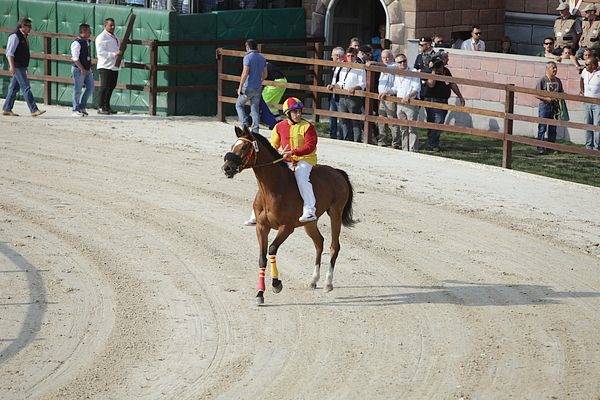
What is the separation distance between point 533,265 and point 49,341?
5.72 metres

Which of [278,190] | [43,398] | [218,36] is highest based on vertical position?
[218,36]

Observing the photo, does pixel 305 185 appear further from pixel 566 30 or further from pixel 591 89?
pixel 566 30

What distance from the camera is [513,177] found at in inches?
738

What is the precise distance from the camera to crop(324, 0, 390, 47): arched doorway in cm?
2797

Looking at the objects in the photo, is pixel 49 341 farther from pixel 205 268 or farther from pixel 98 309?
pixel 205 268

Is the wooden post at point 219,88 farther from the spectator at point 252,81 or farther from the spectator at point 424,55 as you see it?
the spectator at point 424,55

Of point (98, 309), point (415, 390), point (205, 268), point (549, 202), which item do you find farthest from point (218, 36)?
point (415, 390)

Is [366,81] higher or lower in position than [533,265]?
higher

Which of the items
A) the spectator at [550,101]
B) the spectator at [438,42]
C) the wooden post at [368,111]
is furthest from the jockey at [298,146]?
the spectator at [438,42]

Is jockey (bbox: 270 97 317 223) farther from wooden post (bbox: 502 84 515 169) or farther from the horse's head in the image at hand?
wooden post (bbox: 502 84 515 169)

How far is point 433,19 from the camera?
26.0 meters

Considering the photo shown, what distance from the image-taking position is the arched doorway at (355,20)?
2797cm

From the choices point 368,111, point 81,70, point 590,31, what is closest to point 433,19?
point 590,31

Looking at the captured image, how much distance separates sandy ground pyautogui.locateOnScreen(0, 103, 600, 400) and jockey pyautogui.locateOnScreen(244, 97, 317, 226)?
→ 3.53ft
